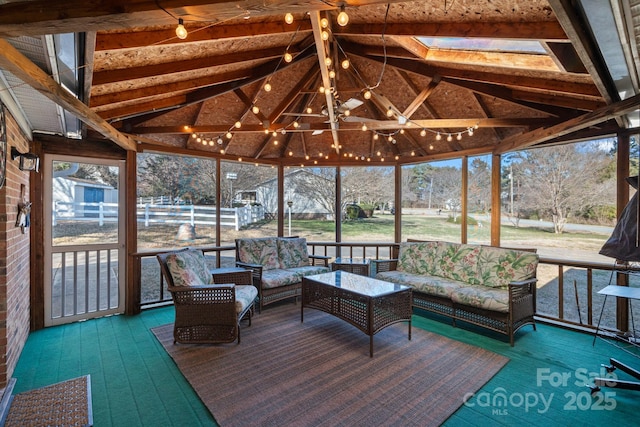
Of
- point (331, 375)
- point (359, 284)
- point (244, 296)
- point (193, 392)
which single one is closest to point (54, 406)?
point (193, 392)

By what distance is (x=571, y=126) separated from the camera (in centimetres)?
344

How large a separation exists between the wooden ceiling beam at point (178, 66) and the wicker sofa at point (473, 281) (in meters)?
3.56

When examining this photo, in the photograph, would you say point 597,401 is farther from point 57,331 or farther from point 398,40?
point 57,331

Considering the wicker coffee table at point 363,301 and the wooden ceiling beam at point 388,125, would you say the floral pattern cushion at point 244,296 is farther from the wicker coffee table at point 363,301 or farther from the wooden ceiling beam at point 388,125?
the wooden ceiling beam at point 388,125

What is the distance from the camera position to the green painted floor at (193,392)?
7.22 feet

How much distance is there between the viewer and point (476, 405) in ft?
7.58

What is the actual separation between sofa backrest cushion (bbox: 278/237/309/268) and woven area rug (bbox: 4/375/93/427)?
10.1ft

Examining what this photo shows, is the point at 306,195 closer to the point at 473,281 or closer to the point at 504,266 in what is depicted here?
the point at 473,281

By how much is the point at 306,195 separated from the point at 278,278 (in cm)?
255

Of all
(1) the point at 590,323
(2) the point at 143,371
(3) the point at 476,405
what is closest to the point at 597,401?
(3) the point at 476,405

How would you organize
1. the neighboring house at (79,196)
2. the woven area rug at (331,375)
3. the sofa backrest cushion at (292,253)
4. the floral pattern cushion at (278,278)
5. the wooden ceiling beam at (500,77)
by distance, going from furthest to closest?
the sofa backrest cushion at (292,253)
the floral pattern cushion at (278,278)
the neighboring house at (79,196)
the wooden ceiling beam at (500,77)
the woven area rug at (331,375)

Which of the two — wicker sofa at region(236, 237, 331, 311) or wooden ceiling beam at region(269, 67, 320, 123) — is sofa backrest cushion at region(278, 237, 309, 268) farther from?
wooden ceiling beam at region(269, 67, 320, 123)

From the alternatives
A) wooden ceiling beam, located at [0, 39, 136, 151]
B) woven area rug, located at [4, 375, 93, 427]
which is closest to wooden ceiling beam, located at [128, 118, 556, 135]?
wooden ceiling beam, located at [0, 39, 136, 151]

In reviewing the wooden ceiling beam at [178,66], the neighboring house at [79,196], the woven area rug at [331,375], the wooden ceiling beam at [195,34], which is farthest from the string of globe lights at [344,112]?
the woven area rug at [331,375]
